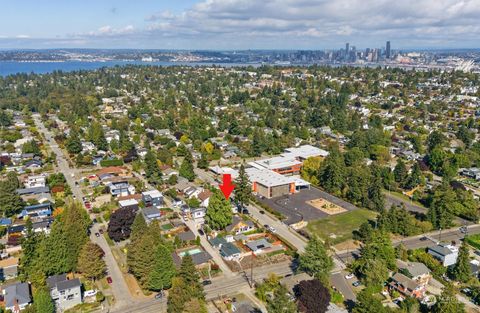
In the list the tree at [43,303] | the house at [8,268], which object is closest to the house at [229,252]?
the tree at [43,303]

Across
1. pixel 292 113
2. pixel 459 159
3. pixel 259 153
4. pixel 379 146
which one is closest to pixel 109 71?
pixel 292 113

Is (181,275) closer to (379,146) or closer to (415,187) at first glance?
(415,187)

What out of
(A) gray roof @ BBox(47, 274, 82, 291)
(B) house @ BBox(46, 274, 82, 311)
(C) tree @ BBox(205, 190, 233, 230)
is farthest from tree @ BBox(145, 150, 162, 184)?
(B) house @ BBox(46, 274, 82, 311)

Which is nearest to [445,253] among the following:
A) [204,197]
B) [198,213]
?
[198,213]

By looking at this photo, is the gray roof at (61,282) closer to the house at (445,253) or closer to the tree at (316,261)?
the tree at (316,261)

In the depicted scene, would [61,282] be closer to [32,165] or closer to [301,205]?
[301,205]

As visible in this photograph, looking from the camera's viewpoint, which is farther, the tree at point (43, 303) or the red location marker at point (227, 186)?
the red location marker at point (227, 186)
